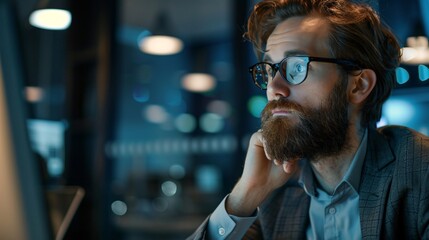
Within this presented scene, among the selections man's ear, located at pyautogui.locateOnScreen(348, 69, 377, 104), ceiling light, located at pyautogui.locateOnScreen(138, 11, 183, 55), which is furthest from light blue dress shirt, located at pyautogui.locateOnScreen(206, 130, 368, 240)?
ceiling light, located at pyautogui.locateOnScreen(138, 11, 183, 55)

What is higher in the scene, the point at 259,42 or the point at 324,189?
the point at 259,42

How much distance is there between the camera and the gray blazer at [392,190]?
1324 mm

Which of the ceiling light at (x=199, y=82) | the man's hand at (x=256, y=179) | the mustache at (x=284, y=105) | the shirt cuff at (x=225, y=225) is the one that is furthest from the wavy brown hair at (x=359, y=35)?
the ceiling light at (x=199, y=82)

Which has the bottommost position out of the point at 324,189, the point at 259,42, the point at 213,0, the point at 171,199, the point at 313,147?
the point at 171,199

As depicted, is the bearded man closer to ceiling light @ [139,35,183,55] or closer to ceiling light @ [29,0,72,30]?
ceiling light @ [29,0,72,30]

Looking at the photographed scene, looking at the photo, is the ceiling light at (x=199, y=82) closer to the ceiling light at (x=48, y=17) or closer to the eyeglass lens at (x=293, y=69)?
the ceiling light at (x=48, y=17)

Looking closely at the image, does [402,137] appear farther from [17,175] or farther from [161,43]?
[161,43]

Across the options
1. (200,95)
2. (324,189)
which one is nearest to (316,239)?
(324,189)

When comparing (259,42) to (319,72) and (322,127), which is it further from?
(322,127)

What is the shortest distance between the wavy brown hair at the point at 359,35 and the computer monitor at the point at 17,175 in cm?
105

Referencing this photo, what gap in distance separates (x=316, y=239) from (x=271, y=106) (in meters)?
0.46

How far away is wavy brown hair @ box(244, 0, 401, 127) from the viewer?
61.4 inches

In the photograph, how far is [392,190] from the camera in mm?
1365

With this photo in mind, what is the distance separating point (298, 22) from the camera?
161 cm
